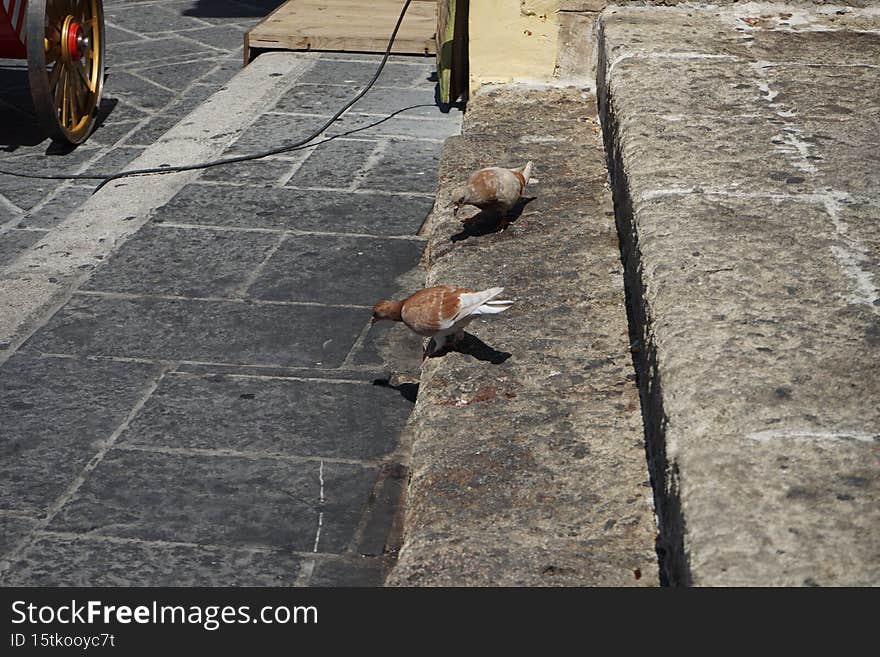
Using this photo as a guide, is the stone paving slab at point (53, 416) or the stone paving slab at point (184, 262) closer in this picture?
the stone paving slab at point (53, 416)

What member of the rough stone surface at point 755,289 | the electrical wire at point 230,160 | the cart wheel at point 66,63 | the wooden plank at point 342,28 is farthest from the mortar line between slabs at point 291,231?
the wooden plank at point 342,28

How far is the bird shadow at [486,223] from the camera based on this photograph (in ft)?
11.3

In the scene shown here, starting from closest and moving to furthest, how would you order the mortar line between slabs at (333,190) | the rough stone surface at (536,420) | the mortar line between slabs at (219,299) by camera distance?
the rough stone surface at (536,420), the mortar line between slabs at (219,299), the mortar line between slabs at (333,190)

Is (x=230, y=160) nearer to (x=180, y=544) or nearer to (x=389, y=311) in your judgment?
(x=389, y=311)

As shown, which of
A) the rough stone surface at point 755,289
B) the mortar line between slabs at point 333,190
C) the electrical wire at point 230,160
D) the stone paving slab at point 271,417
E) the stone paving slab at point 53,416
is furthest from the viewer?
the electrical wire at point 230,160

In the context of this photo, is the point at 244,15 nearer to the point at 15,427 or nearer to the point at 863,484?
the point at 15,427

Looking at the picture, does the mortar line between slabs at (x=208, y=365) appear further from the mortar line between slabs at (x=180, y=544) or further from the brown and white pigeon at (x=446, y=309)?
the mortar line between slabs at (x=180, y=544)

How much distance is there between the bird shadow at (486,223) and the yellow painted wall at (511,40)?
3.78ft

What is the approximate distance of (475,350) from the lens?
2799mm

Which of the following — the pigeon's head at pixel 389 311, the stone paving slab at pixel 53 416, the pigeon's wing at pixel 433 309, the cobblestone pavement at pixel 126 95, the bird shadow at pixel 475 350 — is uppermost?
the pigeon's wing at pixel 433 309

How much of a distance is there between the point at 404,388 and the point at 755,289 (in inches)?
47.3

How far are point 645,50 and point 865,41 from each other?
779mm

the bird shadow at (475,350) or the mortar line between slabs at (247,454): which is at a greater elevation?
the bird shadow at (475,350)

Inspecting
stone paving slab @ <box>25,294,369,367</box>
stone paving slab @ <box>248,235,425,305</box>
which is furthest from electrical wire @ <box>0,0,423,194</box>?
stone paving slab @ <box>25,294,369,367</box>
